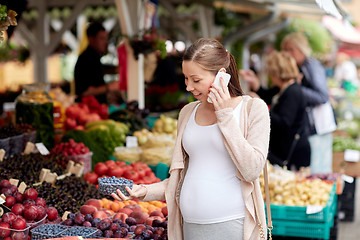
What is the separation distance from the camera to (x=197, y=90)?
243cm

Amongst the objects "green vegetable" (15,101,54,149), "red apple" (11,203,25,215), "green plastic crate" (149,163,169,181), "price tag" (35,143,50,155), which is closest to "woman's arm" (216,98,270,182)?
"red apple" (11,203,25,215)

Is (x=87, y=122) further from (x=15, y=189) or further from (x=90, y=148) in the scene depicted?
(x=15, y=189)

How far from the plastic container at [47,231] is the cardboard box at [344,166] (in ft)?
14.0

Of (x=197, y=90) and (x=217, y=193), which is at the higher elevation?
(x=197, y=90)

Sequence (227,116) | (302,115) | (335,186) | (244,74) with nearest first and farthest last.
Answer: (227,116), (335,186), (302,115), (244,74)

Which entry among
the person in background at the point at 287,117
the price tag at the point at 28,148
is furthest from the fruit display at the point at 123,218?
the person in background at the point at 287,117

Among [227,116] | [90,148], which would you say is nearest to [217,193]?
[227,116]

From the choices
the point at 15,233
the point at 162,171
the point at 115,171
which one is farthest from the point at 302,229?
the point at 15,233

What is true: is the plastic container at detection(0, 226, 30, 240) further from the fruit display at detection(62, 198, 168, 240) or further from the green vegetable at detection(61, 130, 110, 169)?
the green vegetable at detection(61, 130, 110, 169)

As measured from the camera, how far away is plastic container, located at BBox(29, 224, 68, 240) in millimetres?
2734

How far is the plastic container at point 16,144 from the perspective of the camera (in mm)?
4034

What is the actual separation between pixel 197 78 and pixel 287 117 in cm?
319

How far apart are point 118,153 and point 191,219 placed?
2.47 m

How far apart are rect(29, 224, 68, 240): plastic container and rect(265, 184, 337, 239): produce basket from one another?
2.06 metres
